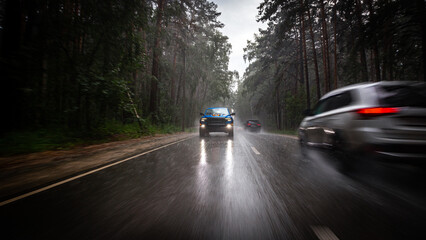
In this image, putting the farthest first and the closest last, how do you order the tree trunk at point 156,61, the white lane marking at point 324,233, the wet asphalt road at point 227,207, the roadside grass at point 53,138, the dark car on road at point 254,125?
the dark car on road at point 254,125
the tree trunk at point 156,61
the roadside grass at point 53,138
the wet asphalt road at point 227,207
the white lane marking at point 324,233

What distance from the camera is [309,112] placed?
552 centimetres

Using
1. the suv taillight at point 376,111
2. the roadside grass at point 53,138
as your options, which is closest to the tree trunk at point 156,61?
the roadside grass at point 53,138

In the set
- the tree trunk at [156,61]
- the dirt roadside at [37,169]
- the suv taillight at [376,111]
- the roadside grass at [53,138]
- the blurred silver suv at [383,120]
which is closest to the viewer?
the blurred silver suv at [383,120]

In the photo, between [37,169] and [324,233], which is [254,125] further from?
[324,233]

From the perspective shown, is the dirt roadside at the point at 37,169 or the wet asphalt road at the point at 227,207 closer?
the wet asphalt road at the point at 227,207

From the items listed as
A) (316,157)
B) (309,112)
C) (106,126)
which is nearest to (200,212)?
(316,157)

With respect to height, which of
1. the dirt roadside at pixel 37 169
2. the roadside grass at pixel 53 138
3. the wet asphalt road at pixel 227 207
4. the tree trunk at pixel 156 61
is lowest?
the wet asphalt road at pixel 227 207

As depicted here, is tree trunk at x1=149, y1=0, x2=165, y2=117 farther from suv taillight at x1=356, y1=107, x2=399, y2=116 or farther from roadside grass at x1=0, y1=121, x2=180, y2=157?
suv taillight at x1=356, y1=107, x2=399, y2=116

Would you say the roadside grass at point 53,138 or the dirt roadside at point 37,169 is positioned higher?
the roadside grass at point 53,138

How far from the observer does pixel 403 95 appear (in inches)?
121

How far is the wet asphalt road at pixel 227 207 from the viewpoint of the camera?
1.79 meters

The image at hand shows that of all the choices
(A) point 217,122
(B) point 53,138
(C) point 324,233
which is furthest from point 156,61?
(C) point 324,233

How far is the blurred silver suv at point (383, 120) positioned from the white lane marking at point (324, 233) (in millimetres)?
1900

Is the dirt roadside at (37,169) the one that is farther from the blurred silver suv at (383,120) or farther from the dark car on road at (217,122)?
the dark car on road at (217,122)
